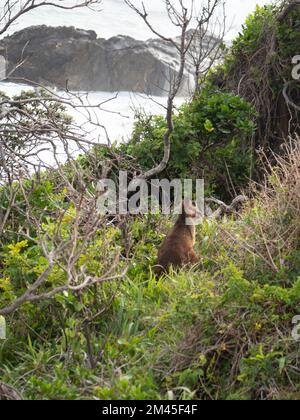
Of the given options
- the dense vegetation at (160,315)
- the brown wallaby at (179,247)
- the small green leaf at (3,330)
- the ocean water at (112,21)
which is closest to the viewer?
the dense vegetation at (160,315)

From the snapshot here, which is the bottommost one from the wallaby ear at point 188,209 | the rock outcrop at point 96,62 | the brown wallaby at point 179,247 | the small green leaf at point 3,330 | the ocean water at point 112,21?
the small green leaf at point 3,330

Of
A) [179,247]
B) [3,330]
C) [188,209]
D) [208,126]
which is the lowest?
[3,330]

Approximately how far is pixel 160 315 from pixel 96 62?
9.76 m

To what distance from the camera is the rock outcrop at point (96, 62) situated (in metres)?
13.6

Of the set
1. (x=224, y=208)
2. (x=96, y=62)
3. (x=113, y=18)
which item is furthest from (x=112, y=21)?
(x=224, y=208)

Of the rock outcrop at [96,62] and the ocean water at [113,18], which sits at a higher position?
the ocean water at [113,18]

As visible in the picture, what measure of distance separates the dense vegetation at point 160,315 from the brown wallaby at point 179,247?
11 cm

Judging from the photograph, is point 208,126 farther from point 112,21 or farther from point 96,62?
point 112,21

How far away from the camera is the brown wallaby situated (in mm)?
5938

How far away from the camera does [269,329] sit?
4711mm

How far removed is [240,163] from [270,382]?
499 cm

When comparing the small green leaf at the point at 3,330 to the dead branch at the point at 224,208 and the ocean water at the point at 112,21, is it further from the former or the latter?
the ocean water at the point at 112,21

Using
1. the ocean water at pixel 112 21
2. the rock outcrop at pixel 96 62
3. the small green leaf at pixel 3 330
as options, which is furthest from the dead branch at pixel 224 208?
the ocean water at pixel 112 21

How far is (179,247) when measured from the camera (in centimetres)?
596
